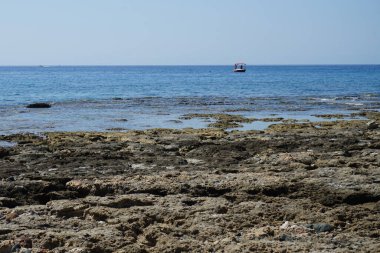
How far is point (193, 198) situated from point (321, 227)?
2431 mm

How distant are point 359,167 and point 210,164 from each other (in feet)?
11.2

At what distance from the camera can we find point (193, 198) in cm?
925

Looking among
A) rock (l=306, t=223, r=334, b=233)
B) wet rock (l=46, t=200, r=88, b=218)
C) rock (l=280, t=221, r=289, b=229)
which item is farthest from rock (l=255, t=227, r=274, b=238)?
wet rock (l=46, t=200, r=88, b=218)

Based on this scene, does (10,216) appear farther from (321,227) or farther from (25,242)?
(321,227)

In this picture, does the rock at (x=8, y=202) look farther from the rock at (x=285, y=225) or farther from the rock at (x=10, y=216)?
the rock at (x=285, y=225)

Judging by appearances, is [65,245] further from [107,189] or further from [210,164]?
[210,164]

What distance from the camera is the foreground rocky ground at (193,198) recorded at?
718 centimetres

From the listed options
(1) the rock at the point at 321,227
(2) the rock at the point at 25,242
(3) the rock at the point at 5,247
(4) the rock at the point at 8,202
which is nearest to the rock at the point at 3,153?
(4) the rock at the point at 8,202

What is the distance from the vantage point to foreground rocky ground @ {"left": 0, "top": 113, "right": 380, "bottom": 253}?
7184 mm

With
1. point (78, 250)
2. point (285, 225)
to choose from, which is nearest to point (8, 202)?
point (78, 250)

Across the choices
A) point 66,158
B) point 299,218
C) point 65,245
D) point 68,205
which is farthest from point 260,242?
point 66,158

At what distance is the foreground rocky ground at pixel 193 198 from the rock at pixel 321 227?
0.01 meters

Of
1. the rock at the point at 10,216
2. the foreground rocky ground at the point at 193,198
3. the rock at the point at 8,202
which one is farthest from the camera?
the rock at the point at 8,202

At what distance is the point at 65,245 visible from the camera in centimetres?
704
